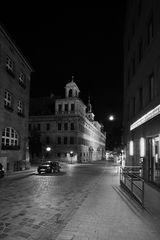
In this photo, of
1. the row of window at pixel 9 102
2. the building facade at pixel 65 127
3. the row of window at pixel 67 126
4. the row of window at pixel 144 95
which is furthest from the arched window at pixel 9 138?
the row of window at pixel 67 126

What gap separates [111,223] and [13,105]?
2343cm

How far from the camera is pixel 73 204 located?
1011 centimetres

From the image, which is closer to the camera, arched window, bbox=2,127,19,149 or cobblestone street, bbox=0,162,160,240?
cobblestone street, bbox=0,162,160,240

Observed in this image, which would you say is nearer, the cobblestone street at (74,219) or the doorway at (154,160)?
the cobblestone street at (74,219)

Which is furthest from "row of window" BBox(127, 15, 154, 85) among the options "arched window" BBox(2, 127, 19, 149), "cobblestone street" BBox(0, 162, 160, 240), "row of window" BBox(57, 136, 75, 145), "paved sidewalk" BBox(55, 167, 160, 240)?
"row of window" BBox(57, 136, 75, 145)

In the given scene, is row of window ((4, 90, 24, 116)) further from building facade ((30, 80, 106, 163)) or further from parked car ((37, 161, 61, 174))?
building facade ((30, 80, 106, 163))

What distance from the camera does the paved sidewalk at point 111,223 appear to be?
6.18 m

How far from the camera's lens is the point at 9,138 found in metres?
27.4

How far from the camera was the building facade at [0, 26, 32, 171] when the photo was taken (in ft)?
83.3

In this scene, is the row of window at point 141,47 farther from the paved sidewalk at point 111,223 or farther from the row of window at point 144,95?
the paved sidewalk at point 111,223

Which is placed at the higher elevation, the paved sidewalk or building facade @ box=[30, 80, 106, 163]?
building facade @ box=[30, 80, 106, 163]

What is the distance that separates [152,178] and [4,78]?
728 inches

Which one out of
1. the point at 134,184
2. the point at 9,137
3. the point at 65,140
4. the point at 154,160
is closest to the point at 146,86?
the point at 154,160

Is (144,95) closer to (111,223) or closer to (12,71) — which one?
(111,223)
